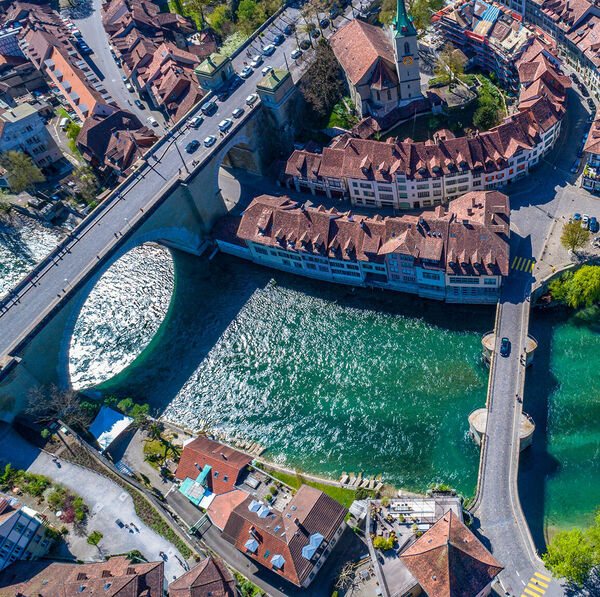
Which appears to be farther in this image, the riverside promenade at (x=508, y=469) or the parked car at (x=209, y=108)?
the parked car at (x=209, y=108)

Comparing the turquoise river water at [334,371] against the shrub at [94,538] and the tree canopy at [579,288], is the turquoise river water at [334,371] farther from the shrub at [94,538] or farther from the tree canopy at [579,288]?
the shrub at [94,538]

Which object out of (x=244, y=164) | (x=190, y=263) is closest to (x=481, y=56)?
(x=244, y=164)

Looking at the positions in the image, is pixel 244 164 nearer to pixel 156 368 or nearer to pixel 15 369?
pixel 156 368

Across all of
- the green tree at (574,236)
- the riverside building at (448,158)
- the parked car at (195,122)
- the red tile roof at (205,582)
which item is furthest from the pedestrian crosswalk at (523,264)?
the parked car at (195,122)

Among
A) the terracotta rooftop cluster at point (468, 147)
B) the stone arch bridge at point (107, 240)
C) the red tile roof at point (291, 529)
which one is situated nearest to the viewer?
→ the red tile roof at point (291, 529)

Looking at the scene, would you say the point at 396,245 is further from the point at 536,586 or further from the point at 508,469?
the point at 536,586

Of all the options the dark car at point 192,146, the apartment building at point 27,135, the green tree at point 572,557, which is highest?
the dark car at point 192,146
